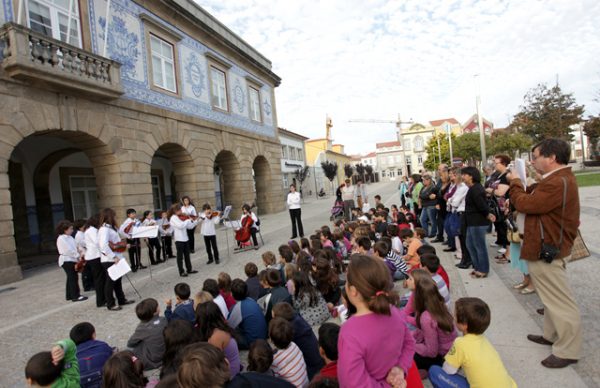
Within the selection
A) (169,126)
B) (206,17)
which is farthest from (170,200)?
(206,17)

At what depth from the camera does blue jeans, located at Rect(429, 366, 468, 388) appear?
231 centimetres

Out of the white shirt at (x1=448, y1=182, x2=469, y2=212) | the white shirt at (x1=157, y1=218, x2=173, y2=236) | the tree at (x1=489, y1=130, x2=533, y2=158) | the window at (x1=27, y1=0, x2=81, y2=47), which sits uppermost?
the window at (x1=27, y1=0, x2=81, y2=47)

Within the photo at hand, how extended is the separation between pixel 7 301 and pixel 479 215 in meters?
8.81

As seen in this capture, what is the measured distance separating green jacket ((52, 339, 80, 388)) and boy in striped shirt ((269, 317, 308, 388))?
1.46 m

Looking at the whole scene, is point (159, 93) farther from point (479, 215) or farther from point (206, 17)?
point (479, 215)

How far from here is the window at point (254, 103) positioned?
20312mm

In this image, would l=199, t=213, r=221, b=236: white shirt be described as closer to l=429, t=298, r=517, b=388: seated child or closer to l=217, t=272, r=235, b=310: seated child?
l=217, t=272, r=235, b=310: seated child

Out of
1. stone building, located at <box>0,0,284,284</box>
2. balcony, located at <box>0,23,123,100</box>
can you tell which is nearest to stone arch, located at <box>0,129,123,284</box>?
stone building, located at <box>0,0,284,284</box>

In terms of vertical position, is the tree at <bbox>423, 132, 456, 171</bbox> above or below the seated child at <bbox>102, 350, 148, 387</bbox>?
above

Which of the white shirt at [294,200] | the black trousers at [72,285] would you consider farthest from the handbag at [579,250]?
the white shirt at [294,200]

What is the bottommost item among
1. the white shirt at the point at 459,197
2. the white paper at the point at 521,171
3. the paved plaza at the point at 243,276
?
the paved plaza at the point at 243,276

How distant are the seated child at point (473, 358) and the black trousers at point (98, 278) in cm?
561

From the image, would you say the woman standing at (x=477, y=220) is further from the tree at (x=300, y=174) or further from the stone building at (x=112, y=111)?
the tree at (x=300, y=174)

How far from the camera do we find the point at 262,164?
21656 mm
